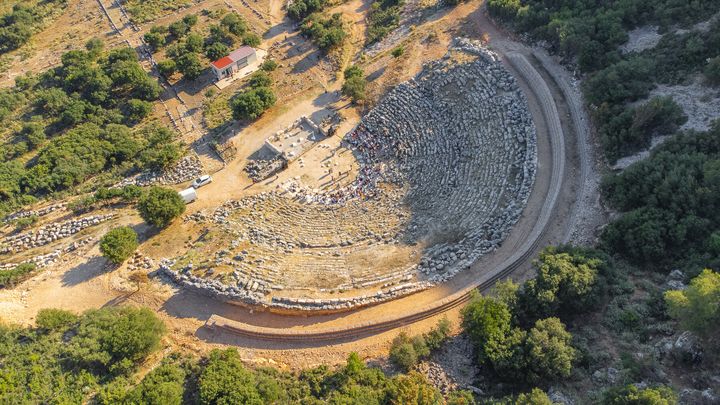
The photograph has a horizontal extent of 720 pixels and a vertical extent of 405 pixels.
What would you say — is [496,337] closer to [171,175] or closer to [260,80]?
[171,175]

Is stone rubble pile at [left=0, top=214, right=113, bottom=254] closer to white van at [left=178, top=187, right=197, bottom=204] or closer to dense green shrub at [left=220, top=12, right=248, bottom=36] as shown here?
white van at [left=178, top=187, right=197, bottom=204]

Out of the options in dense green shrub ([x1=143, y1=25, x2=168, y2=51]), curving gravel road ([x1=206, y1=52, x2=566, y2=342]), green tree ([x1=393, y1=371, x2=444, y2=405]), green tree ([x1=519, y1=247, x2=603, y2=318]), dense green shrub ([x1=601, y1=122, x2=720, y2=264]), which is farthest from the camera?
dense green shrub ([x1=143, y1=25, x2=168, y2=51])

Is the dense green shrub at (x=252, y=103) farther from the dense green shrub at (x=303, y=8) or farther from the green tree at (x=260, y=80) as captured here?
the dense green shrub at (x=303, y=8)

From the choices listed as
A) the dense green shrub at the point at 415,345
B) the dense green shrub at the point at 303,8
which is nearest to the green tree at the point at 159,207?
the dense green shrub at the point at 415,345

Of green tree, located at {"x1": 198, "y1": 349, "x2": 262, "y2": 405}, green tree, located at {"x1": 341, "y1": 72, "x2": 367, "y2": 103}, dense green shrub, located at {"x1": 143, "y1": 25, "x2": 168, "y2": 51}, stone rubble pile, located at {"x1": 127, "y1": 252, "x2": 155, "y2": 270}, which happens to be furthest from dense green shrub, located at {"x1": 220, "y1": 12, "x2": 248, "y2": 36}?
green tree, located at {"x1": 198, "y1": 349, "x2": 262, "y2": 405}

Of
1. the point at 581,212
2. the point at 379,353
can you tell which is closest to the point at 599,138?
the point at 581,212
